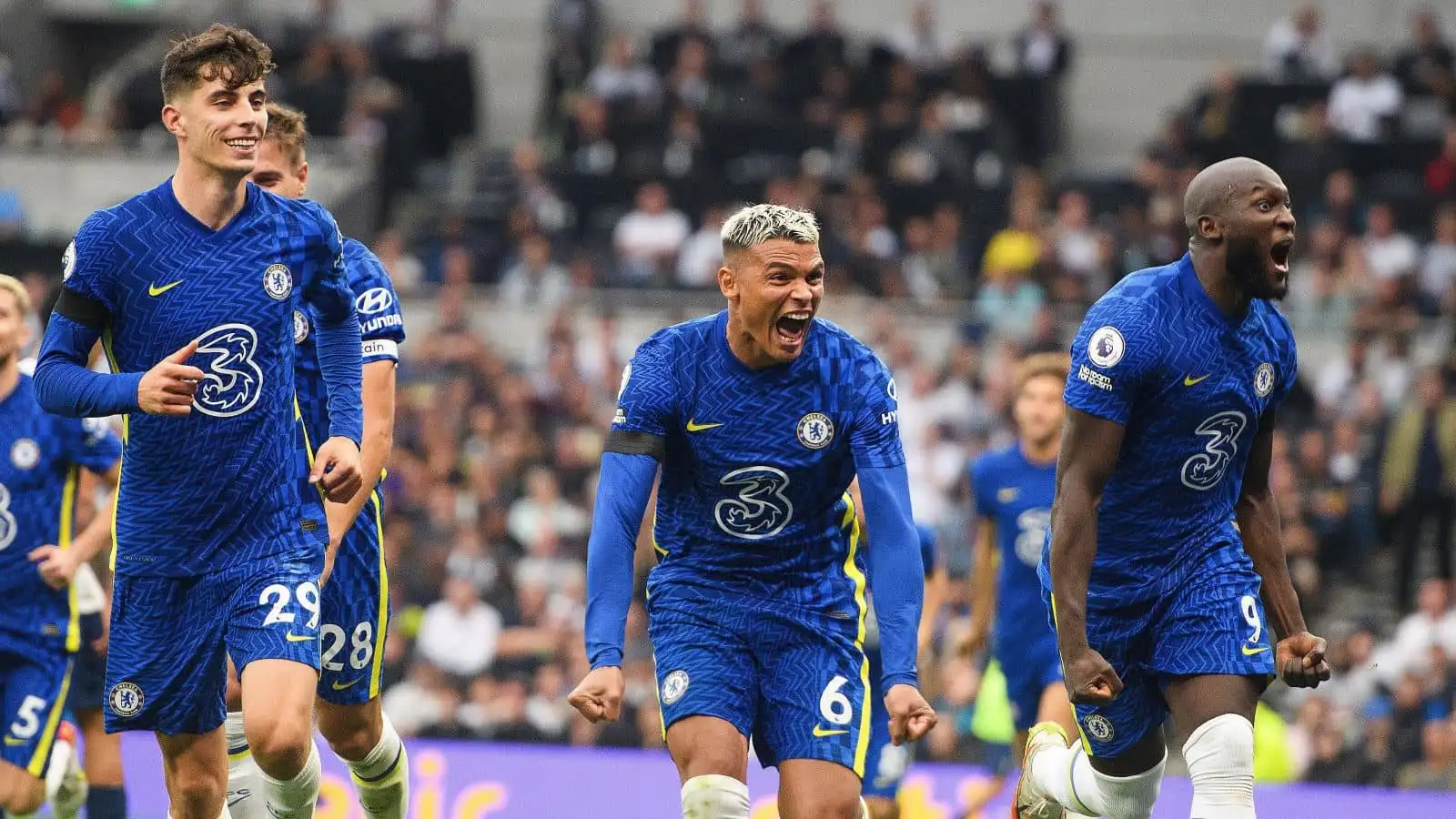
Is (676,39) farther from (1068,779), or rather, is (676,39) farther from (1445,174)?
(1068,779)

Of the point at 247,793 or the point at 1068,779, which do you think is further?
the point at 1068,779

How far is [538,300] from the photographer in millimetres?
19031

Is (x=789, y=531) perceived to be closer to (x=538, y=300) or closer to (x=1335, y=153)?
(x=538, y=300)

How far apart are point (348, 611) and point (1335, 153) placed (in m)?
14.4

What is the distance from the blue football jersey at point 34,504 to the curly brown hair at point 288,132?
1.66 m

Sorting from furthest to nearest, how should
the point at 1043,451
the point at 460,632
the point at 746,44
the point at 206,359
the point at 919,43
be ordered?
the point at 919,43
the point at 746,44
the point at 460,632
the point at 1043,451
the point at 206,359

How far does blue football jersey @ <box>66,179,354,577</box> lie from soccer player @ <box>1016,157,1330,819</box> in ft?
8.30

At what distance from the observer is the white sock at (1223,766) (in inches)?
247

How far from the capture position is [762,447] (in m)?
6.47

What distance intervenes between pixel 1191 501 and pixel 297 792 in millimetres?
3184

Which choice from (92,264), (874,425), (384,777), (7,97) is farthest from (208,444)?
(7,97)

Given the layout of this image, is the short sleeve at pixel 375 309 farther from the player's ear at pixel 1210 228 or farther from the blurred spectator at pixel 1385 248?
the blurred spectator at pixel 1385 248

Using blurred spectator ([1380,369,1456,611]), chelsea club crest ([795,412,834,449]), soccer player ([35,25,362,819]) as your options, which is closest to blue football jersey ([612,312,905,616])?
chelsea club crest ([795,412,834,449])

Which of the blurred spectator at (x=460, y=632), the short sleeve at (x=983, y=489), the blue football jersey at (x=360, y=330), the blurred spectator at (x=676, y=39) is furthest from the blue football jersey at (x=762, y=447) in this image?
the blurred spectator at (x=676, y=39)
